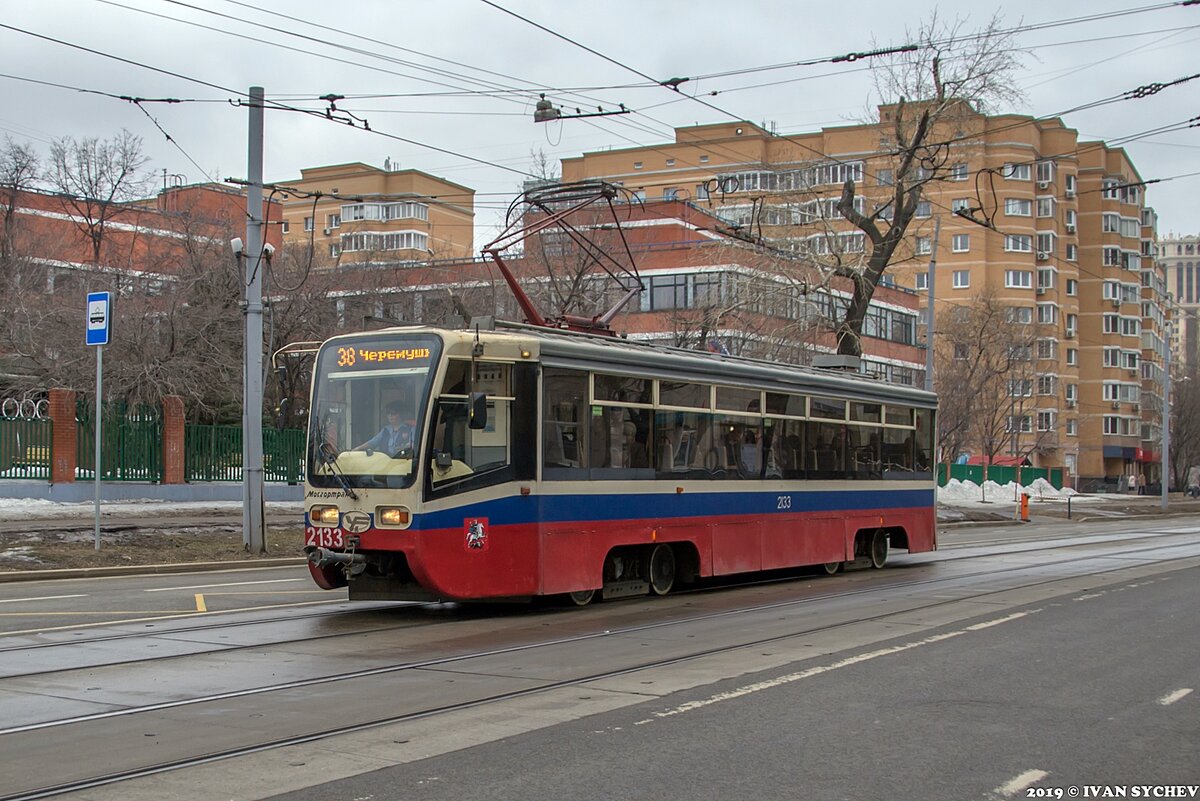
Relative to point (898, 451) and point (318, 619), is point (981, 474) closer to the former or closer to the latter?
point (898, 451)

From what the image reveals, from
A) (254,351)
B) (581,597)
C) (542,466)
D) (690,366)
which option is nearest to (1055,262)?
(254,351)

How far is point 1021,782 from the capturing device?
20.9 ft

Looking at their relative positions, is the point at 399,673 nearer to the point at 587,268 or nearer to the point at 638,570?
the point at 638,570

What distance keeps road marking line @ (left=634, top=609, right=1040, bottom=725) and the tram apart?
4.08m

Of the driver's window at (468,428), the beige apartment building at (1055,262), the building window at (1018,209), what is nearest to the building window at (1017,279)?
the beige apartment building at (1055,262)

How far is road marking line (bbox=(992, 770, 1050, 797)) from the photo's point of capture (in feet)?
20.3

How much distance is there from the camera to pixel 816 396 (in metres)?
18.7

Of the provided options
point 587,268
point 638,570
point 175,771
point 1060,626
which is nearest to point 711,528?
point 638,570

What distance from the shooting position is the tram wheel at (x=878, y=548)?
20766mm

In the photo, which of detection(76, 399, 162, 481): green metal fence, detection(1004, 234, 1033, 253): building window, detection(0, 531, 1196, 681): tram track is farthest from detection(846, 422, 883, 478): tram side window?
detection(1004, 234, 1033, 253): building window

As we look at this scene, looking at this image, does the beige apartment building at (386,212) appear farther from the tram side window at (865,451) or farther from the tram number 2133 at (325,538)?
the tram number 2133 at (325,538)

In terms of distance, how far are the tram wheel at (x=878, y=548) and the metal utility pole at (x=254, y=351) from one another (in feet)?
34.1

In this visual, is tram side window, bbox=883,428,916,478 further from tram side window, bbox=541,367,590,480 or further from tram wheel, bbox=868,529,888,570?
tram side window, bbox=541,367,590,480

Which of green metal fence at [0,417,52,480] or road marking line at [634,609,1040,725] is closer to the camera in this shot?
road marking line at [634,609,1040,725]
